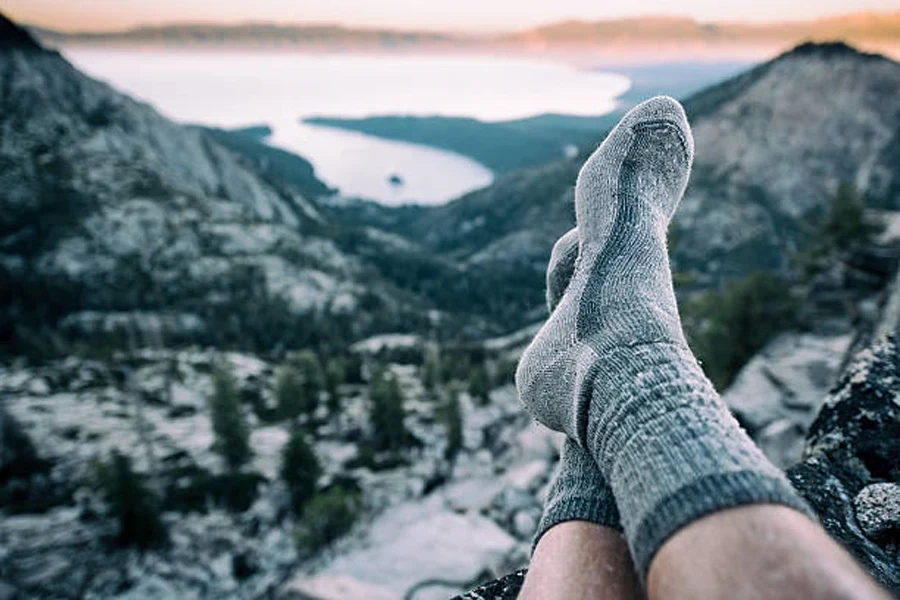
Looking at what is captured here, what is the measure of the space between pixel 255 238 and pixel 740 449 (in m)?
88.3

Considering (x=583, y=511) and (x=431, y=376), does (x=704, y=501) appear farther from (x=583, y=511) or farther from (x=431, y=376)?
(x=431, y=376)

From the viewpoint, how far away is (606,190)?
299cm

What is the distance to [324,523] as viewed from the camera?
2255 centimetres

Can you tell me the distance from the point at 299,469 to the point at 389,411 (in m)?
7.29

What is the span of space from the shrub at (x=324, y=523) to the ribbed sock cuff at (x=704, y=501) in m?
23.5

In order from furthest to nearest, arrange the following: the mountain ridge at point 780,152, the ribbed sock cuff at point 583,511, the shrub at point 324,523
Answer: the mountain ridge at point 780,152 < the shrub at point 324,523 < the ribbed sock cuff at point 583,511

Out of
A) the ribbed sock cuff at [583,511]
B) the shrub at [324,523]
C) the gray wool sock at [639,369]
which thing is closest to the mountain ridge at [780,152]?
the shrub at [324,523]

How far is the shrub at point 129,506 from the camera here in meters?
23.9

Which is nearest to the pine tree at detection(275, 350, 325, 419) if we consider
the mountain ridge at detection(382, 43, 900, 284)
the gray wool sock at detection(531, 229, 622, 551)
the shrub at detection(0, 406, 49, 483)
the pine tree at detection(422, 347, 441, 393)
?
the pine tree at detection(422, 347, 441, 393)

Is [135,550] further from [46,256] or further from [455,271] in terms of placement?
[455,271]

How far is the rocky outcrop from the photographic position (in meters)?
1.64

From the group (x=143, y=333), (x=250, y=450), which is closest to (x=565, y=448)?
(x=250, y=450)

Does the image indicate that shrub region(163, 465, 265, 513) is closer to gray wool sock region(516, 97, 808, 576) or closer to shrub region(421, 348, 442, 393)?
shrub region(421, 348, 442, 393)

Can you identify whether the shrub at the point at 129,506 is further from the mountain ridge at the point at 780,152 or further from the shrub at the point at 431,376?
the mountain ridge at the point at 780,152
